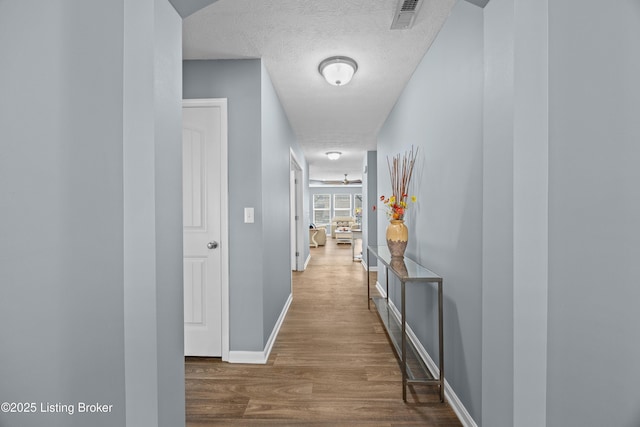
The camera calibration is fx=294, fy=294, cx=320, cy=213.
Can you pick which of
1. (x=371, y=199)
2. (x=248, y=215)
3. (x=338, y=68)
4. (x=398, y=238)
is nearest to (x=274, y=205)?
(x=248, y=215)

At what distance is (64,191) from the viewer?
1.02 metres

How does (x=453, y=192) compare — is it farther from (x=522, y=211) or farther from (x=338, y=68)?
(x=338, y=68)

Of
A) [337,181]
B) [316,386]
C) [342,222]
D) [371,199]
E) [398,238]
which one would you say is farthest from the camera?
[342,222]

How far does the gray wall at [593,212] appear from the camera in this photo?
0.98 metres

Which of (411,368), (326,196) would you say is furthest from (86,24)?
(326,196)

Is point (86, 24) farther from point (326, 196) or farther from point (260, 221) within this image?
point (326, 196)

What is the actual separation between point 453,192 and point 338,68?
1429 millimetres

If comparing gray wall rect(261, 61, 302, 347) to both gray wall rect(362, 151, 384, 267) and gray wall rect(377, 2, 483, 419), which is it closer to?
gray wall rect(377, 2, 483, 419)

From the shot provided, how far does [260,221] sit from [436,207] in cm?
141

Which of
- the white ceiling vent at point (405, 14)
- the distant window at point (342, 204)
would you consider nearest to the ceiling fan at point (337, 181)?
the distant window at point (342, 204)

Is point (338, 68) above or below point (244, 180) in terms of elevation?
above

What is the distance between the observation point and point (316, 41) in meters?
2.24

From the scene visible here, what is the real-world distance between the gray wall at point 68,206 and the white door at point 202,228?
1.46 metres

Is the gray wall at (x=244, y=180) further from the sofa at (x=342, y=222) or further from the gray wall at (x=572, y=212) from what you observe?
the sofa at (x=342, y=222)
